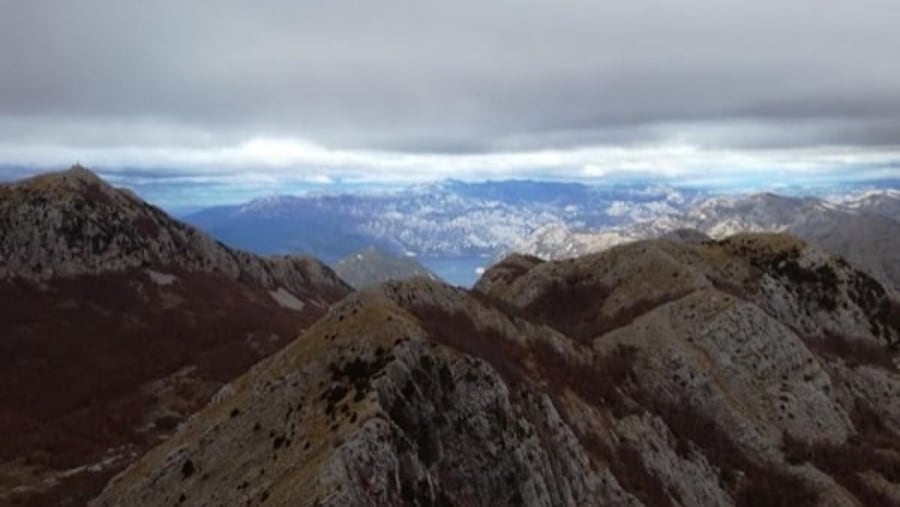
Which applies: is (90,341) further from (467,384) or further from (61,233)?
(467,384)

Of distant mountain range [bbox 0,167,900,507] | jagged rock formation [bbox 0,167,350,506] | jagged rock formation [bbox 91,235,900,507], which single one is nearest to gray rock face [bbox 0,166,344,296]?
jagged rock formation [bbox 0,167,350,506]

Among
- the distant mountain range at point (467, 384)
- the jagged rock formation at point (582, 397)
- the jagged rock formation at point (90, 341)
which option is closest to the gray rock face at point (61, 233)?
the jagged rock formation at point (90, 341)

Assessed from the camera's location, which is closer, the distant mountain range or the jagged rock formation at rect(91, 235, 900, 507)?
the jagged rock formation at rect(91, 235, 900, 507)

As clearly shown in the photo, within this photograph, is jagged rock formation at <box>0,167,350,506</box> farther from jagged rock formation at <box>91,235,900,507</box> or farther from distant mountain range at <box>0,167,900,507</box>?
jagged rock formation at <box>91,235,900,507</box>

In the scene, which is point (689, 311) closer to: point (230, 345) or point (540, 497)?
point (540, 497)

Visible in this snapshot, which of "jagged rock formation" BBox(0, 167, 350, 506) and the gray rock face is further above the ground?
the gray rock face

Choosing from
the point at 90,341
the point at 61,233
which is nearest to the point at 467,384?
the point at 90,341

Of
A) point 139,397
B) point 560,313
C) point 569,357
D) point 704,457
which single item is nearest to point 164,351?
point 139,397
